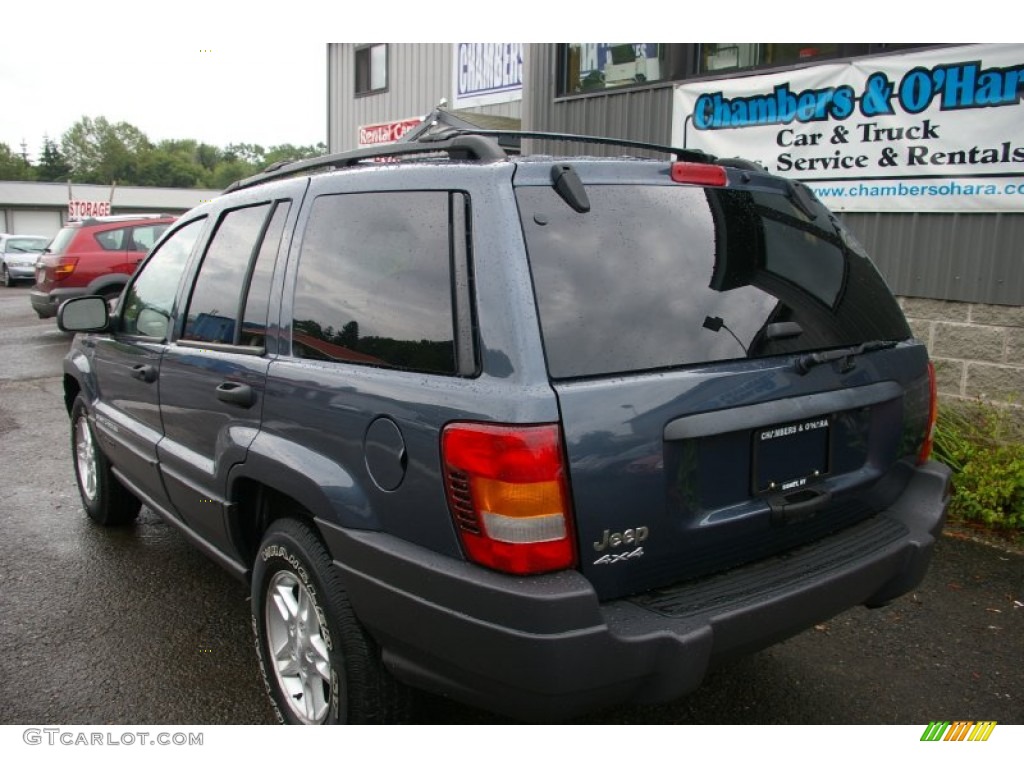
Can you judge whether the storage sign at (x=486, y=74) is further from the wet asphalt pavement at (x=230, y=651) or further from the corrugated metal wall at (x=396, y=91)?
the wet asphalt pavement at (x=230, y=651)

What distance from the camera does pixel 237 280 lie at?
313 cm

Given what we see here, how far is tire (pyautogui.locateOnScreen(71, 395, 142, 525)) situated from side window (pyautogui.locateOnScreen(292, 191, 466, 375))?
8.36 feet

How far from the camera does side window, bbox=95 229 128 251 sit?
1334cm

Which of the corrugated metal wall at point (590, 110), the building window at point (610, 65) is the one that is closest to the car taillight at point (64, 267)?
the corrugated metal wall at point (590, 110)

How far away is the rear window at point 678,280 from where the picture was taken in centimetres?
217

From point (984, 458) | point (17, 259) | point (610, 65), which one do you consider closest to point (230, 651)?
point (984, 458)

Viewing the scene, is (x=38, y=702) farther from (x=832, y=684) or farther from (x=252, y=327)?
(x=832, y=684)

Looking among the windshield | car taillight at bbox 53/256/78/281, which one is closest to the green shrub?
car taillight at bbox 53/256/78/281

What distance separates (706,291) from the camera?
2389mm

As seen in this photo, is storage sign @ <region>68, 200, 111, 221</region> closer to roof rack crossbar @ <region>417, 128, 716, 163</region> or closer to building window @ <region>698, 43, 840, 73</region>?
building window @ <region>698, 43, 840, 73</region>

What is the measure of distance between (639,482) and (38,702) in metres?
2.42

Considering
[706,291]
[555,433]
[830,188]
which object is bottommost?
[555,433]

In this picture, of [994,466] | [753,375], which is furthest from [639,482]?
[994,466]

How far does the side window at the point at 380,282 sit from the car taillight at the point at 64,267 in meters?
12.1
